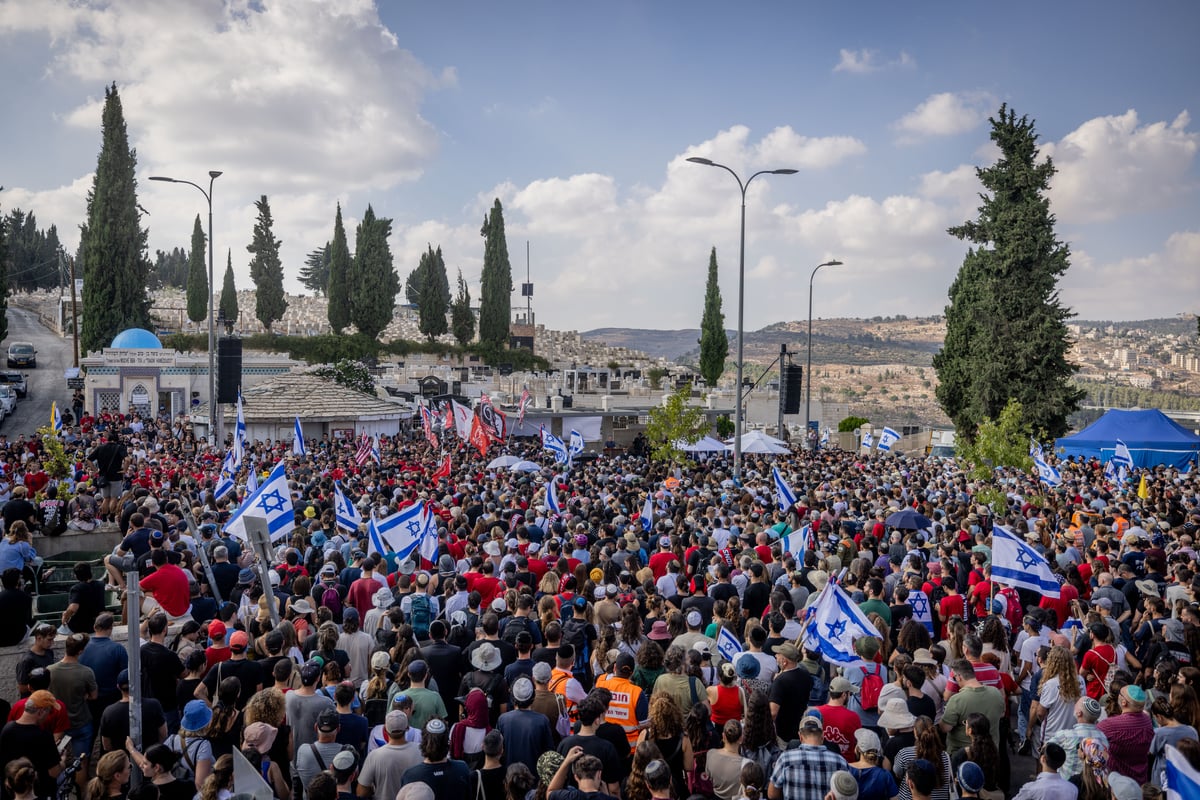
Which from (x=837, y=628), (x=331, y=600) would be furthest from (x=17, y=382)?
(x=837, y=628)

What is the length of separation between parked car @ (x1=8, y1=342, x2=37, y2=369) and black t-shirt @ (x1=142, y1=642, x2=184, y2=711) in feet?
206

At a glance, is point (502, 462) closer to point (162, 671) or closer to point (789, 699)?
point (162, 671)

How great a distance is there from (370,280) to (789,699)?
63.3m

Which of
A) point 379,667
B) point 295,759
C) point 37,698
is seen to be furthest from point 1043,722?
point 37,698

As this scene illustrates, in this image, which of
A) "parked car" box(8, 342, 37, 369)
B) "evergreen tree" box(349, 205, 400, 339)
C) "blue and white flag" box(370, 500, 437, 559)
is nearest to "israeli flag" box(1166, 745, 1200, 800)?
"blue and white flag" box(370, 500, 437, 559)

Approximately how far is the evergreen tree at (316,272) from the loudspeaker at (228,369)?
115088mm

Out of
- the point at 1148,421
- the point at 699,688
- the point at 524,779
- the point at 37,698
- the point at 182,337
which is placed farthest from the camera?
the point at 182,337

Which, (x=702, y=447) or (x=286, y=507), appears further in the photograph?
(x=702, y=447)

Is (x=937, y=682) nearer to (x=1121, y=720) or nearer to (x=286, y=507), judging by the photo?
(x=1121, y=720)

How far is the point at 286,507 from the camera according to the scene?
11336mm

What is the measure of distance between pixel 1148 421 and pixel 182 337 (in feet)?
185

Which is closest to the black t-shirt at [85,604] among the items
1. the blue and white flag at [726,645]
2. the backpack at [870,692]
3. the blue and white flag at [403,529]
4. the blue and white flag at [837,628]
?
the blue and white flag at [403,529]

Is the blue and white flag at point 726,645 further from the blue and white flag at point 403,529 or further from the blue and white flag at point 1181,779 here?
the blue and white flag at point 403,529

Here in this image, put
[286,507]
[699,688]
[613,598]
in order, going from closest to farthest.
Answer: [699,688], [613,598], [286,507]
